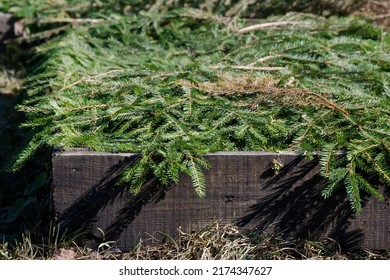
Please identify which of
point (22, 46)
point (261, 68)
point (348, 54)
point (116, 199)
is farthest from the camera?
point (22, 46)

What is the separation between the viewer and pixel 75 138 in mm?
3197

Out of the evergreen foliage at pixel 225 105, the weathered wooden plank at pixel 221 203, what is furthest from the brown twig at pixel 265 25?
the weathered wooden plank at pixel 221 203

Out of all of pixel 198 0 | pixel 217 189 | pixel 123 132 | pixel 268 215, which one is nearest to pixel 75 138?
pixel 123 132

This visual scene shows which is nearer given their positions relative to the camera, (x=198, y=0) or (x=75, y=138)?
(x=75, y=138)

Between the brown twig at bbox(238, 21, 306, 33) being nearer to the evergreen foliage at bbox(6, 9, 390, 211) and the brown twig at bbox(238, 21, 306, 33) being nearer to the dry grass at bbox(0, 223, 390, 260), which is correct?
the evergreen foliage at bbox(6, 9, 390, 211)

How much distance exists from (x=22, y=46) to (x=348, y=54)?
3.37 m

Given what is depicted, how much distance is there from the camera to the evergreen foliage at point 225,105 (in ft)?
9.98

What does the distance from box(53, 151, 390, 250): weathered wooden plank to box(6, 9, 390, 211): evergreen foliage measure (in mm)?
85

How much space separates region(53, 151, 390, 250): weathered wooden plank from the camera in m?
3.10

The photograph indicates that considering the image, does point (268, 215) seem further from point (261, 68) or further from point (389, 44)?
point (389, 44)

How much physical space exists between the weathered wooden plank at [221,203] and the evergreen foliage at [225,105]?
0.28 feet

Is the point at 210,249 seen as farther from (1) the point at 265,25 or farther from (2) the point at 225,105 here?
(1) the point at 265,25

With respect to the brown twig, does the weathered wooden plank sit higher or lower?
lower

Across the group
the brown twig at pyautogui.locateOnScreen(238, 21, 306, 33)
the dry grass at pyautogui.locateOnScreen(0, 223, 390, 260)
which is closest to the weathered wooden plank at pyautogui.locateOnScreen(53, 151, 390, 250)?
the dry grass at pyautogui.locateOnScreen(0, 223, 390, 260)
